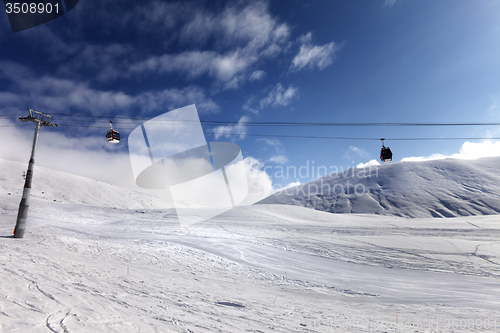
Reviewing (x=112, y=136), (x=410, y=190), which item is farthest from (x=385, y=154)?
(x=410, y=190)

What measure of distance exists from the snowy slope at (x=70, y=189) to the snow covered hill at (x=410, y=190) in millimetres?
44901

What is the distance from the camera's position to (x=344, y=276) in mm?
11406

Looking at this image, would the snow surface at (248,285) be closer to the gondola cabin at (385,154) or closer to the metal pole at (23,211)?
the metal pole at (23,211)

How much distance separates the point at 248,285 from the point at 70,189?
2995 inches

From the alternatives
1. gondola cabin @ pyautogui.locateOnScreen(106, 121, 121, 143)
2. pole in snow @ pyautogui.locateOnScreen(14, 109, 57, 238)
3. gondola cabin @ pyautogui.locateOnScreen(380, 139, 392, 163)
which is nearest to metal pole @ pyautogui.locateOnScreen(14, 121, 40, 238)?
pole in snow @ pyautogui.locateOnScreen(14, 109, 57, 238)

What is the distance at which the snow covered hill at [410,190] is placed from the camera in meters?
58.4

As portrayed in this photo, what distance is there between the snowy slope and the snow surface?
56.7 metres

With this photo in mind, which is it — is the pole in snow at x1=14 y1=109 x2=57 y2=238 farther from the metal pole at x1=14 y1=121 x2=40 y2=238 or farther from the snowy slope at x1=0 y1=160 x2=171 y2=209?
the snowy slope at x1=0 y1=160 x2=171 y2=209

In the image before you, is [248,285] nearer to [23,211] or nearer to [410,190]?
[23,211]

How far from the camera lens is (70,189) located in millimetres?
66062

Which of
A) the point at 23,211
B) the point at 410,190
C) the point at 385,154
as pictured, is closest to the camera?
the point at 23,211

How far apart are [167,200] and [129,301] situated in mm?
87155

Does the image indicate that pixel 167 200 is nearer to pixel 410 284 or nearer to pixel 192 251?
pixel 192 251

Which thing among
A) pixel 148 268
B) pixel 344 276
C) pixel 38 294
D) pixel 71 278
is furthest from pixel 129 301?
pixel 344 276
